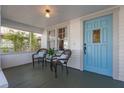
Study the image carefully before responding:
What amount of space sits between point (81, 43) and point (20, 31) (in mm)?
3167

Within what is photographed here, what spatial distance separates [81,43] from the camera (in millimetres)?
4141

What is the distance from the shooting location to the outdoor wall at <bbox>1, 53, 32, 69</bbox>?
4430 millimetres

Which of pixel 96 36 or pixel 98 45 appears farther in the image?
pixel 96 36

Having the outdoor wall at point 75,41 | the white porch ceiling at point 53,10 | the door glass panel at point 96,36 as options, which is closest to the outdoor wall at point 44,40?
the outdoor wall at point 75,41

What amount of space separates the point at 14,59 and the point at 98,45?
3728mm

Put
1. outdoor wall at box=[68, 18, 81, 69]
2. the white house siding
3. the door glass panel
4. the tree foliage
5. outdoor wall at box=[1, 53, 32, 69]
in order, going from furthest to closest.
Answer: the tree foliage → outdoor wall at box=[1, 53, 32, 69] → outdoor wall at box=[68, 18, 81, 69] → the door glass panel → the white house siding

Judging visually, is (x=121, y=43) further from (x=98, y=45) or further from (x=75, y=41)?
(x=75, y=41)

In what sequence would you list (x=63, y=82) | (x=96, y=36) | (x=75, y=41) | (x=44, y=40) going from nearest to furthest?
(x=63, y=82), (x=96, y=36), (x=75, y=41), (x=44, y=40)

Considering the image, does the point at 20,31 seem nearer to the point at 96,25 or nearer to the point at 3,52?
the point at 3,52

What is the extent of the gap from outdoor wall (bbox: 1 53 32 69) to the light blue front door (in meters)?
3.13

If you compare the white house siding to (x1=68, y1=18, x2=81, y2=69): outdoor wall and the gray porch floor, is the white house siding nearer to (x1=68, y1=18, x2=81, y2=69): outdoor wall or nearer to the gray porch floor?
the gray porch floor

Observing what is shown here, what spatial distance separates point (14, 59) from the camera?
484cm

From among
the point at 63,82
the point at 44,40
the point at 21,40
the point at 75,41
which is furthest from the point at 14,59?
the point at 63,82

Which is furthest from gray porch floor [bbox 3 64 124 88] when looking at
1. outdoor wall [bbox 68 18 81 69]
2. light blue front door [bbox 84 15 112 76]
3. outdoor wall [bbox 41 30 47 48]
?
outdoor wall [bbox 41 30 47 48]
